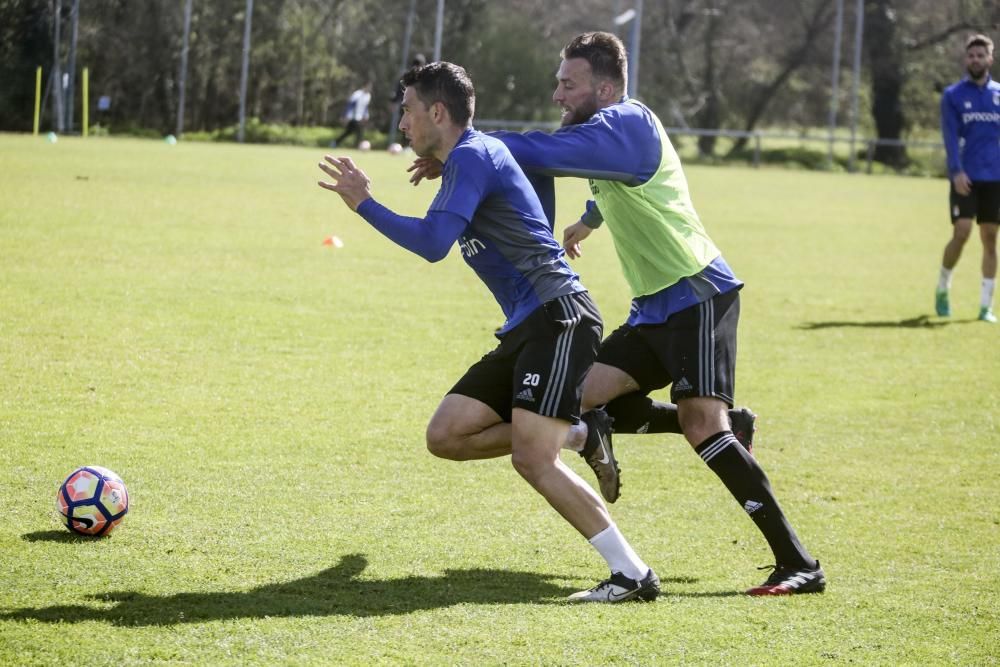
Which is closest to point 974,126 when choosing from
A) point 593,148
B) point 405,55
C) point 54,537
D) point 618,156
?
point 618,156

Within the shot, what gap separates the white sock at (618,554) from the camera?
16.4 ft

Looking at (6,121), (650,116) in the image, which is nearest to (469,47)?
(6,121)

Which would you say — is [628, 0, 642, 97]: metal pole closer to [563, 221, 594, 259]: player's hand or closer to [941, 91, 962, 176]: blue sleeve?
[941, 91, 962, 176]: blue sleeve

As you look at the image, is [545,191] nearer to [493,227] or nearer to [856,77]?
[493,227]

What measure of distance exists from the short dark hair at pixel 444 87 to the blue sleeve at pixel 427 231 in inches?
20.0

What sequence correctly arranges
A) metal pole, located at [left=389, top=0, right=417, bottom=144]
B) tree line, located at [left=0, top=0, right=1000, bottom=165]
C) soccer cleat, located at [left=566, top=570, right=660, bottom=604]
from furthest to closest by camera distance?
1. metal pole, located at [left=389, top=0, right=417, bottom=144]
2. tree line, located at [left=0, top=0, right=1000, bottom=165]
3. soccer cleat, located at [left=566, top=570, right=660, bottom=604]

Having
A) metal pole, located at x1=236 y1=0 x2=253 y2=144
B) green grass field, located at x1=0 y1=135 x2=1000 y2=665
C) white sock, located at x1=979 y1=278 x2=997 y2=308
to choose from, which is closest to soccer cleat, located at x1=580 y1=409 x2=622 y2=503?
green grass field, located at x1=0 y1=135 x2=1000 y2=665

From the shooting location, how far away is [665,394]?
9500 mm

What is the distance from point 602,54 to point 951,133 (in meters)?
8.49

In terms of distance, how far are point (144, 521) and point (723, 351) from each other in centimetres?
269

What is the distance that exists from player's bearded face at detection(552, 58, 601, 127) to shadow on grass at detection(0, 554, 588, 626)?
6.50 ft

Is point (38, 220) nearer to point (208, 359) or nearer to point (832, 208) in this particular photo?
point (208, 359)

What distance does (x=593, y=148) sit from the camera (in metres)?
5.19

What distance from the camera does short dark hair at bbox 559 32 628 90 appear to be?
18.0 feet
